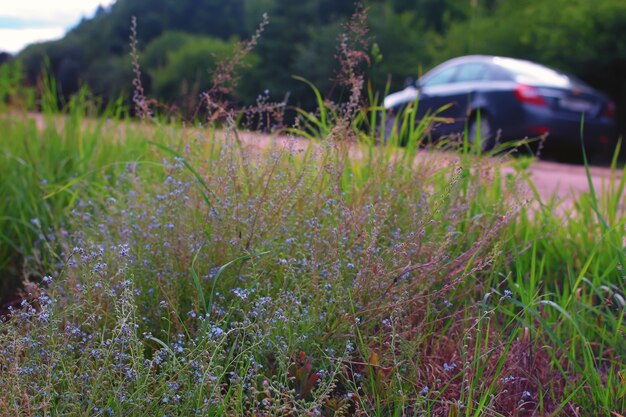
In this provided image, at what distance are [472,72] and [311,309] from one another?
1048cm

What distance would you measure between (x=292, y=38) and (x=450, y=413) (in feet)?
79.2

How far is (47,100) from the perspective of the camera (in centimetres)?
636

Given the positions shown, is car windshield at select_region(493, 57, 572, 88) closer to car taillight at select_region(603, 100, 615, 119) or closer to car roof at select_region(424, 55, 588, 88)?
car roof at select_region(424, 55, 588, 88)

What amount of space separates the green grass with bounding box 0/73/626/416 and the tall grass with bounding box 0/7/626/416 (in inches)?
0.5

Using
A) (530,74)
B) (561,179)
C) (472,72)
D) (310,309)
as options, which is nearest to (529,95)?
(530,74)

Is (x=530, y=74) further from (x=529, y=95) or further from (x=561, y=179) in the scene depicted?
(x=561, y=179)

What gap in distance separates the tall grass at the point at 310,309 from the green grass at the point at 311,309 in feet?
0.04

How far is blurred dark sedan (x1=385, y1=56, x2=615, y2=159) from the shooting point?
11.7 meters

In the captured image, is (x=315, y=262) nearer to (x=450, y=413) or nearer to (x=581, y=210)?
(x=450, y=413)

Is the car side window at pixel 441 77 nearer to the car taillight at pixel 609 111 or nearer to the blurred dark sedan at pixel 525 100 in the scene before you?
the blurred dark sedan at pixel 525 100

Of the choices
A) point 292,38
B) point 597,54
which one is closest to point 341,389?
point 597,54

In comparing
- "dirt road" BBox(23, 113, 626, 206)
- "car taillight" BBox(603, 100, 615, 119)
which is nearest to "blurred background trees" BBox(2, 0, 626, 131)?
"dirt road" BBox(23, 113, 626, 206)

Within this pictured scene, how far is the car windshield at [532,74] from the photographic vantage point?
11883 mm

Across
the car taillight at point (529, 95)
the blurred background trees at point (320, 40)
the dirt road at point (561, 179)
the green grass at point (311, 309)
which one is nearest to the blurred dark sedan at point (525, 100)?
the car taillight at point (529, 95)
